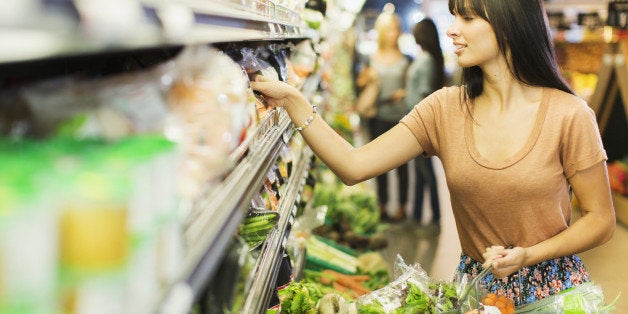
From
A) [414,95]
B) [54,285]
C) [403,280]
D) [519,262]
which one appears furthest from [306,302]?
[414,95]

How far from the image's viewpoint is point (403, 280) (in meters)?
2.28

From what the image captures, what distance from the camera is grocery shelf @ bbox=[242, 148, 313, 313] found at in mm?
1701

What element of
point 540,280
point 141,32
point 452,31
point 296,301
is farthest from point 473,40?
point 141,32

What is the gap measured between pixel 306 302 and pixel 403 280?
374 millimetres

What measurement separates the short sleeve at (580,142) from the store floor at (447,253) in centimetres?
220

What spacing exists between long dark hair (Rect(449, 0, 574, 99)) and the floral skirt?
0.60 metres

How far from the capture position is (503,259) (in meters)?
2.00

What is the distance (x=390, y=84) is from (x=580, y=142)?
14.3 feet

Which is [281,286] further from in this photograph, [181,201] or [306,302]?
[181,201]

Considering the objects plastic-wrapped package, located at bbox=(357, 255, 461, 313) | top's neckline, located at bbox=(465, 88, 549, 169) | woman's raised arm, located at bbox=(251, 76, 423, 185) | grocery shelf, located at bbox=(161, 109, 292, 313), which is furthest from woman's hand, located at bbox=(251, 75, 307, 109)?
plastic-wrapped package, located at bbox=(357, 255, 461, 313)

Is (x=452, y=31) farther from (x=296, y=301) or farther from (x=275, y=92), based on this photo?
(x=296, y=301)

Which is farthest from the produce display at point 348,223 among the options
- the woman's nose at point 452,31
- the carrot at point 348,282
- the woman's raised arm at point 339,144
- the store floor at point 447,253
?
the woman's nose at point 452,31

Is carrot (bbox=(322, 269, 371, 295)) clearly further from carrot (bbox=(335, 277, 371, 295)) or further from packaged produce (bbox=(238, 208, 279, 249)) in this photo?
packaged produce (bbox=(238, 208, 279, 249))

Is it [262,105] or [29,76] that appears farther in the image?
[262,105]
